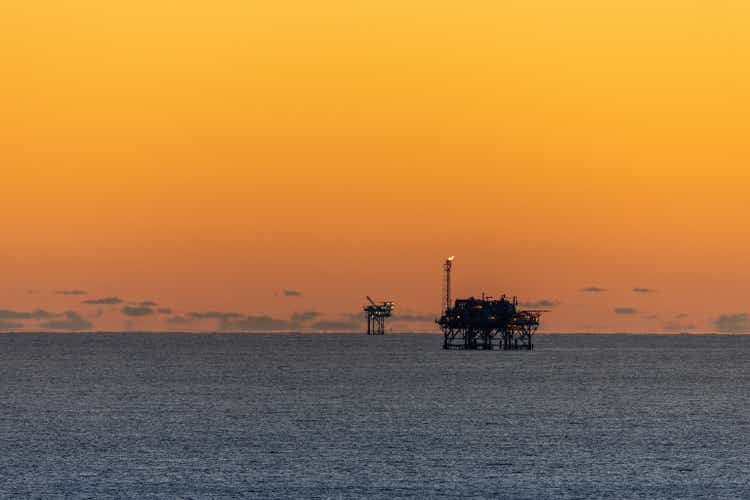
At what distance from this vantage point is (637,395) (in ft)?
412

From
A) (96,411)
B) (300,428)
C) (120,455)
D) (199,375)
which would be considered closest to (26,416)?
(96,411)

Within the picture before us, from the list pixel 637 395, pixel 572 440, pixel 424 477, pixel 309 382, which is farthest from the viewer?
pixel 309 382

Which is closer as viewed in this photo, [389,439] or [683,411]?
[389,439]

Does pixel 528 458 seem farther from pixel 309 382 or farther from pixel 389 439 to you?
pixel 309 382

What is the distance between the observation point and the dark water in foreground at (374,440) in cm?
5972

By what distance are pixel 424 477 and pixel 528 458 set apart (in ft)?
31.9

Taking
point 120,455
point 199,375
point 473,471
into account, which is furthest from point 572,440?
point 199,375

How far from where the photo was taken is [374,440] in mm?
79000

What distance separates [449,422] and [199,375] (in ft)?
275

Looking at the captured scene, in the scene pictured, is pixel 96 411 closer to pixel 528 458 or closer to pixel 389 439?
pixel 389 439

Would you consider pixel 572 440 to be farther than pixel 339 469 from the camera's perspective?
Yes

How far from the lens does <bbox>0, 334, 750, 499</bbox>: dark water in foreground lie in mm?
59719

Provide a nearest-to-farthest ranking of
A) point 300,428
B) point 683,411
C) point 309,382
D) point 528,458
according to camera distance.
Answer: point 528,458 < point 300,428 < point 683,411 < point 309,382

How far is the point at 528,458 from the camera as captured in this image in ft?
229
